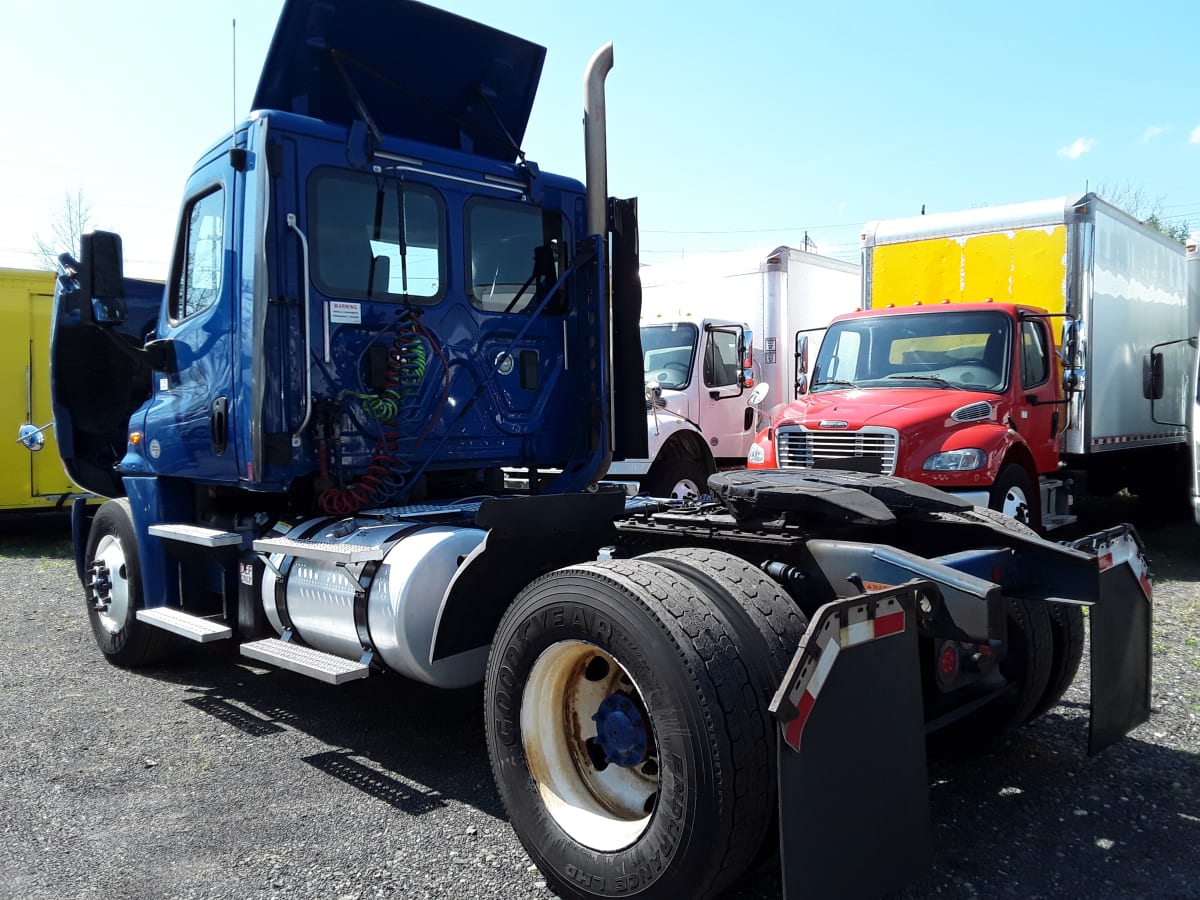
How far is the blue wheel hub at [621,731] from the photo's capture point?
3146 mm

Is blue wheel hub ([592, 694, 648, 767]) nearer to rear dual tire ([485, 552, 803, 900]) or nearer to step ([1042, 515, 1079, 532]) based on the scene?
rear dual tire ([485, 552, 803, 900])

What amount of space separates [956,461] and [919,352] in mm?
1492

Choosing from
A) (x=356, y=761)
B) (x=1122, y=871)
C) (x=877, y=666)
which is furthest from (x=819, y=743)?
(x=356, y=761)

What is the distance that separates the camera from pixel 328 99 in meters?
5.20

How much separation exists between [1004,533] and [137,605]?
4847 millimetres

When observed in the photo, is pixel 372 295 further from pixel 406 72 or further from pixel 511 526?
pixel 511 526

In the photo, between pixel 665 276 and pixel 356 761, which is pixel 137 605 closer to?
pixel 356 761

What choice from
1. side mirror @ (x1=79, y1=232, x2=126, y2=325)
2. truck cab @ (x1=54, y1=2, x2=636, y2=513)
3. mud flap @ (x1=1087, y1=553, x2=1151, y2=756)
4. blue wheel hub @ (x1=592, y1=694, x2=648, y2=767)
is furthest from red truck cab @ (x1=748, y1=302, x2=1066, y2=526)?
side mirror @ (x1=79, y1=232, x2=126, y2=325)

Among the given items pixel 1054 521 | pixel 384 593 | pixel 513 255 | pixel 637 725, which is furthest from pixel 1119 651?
pixel 1054 521

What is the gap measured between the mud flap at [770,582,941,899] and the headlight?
16.9 ft

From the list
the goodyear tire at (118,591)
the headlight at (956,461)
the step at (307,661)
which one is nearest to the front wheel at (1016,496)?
the headlight at (956,461)

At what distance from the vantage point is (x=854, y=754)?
2.68m

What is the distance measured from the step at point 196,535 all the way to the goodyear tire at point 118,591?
0.39 m

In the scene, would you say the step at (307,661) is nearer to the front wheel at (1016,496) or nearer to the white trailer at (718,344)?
the white trailer at (718,344)
